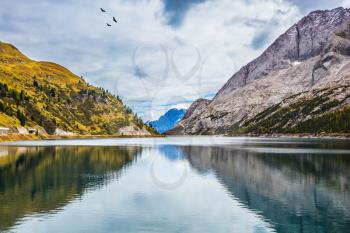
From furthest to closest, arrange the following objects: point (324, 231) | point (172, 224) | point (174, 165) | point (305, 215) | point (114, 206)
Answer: point (174, 165)
point (114, 206)
point (305, 215)
point (172, 224)
point (324, 231)

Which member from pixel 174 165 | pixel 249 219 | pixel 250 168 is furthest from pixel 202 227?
pixel 174 165

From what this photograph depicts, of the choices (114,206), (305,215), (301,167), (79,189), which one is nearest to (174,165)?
(301,167)

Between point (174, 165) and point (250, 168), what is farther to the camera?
point (174, 165)

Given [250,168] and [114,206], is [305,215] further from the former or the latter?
[250,168]

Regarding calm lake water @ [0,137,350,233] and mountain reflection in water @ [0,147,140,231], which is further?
mountain reflection in water @ [0,147,140,231]

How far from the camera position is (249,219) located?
143 ft

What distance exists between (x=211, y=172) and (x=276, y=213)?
138 feet

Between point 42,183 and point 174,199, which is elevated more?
point 42,183

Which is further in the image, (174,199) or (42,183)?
(42,183)

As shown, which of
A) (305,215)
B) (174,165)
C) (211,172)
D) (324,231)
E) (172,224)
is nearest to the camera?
(324,231)

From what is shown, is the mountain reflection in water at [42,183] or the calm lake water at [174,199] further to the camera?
the mountain reflection in water at [42,183]

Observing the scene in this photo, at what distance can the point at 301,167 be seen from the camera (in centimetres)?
9350

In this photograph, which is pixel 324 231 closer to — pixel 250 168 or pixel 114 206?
pixel 114 206

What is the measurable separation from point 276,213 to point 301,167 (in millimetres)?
50745
